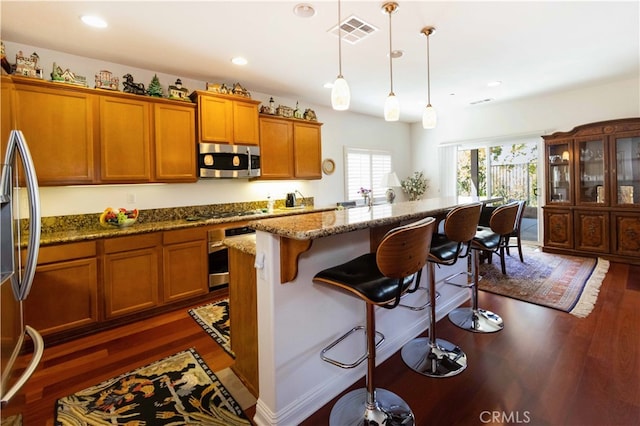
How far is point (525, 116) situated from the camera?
214 inches

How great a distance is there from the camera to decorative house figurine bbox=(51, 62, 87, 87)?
2838mm

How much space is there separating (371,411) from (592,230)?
505cm

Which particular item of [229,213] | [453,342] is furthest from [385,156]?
[453,342]

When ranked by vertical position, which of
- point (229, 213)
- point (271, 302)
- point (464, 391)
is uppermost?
point (229, 213)

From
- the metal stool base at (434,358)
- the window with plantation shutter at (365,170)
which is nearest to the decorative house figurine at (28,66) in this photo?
the metal stool base at (434,358)

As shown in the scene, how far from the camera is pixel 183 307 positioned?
3.33 meters

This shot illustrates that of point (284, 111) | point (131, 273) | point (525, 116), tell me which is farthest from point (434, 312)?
point (525, 116)

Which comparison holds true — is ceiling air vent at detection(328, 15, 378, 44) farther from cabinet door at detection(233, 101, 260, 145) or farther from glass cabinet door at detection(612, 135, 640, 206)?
glass cabinet door at detection(612, 135, 640, 206)

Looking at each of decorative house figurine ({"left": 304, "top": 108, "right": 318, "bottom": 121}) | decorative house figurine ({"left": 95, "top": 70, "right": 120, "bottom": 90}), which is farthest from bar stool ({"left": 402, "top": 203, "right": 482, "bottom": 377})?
decorative house figurine ({"left": 95, "top": 70, "right": 120, "bottom": 90})

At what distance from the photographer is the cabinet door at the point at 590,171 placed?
4.60 meters

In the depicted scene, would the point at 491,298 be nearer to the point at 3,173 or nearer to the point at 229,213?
the point at 229,213

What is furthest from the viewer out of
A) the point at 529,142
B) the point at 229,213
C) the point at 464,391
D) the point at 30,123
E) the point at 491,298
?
the point at 529,142

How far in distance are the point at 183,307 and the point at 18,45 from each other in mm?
3006

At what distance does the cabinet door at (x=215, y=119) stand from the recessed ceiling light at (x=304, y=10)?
1.68 meters
